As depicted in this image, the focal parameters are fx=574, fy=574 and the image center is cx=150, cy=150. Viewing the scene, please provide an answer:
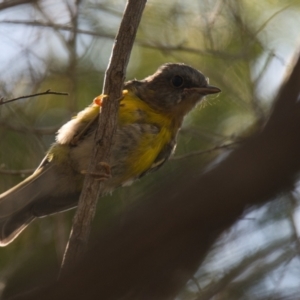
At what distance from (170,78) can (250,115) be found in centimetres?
73

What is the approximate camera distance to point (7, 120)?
5023mm

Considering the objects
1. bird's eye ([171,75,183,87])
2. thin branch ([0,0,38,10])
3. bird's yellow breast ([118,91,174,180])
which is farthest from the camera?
bird's eye ([171,75,183,87])

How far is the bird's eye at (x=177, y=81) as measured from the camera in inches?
186

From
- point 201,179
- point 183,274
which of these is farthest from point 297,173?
point 183,274

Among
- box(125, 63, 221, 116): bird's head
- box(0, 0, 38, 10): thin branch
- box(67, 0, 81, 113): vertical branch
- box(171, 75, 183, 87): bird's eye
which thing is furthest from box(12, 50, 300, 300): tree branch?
box(67, 0, 81, 113): vertical branch

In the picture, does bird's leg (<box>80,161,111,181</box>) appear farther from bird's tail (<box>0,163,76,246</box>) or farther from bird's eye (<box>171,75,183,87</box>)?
bird's eye (<box>171,75,183,87</box>)

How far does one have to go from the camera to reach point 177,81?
4.75 metres

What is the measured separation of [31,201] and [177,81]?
5.01ft

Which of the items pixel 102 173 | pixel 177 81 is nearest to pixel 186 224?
pixel 102 173

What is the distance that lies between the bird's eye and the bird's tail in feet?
3.99

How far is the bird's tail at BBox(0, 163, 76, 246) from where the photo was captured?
4.32 meters

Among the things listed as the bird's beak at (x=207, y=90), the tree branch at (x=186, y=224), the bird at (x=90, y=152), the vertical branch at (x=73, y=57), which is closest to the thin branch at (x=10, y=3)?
the vertical branch at (x=73, y=57)

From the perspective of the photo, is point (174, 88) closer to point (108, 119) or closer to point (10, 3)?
point (108, 119)

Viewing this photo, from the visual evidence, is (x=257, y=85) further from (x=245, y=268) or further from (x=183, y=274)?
(x=183, y=274)
